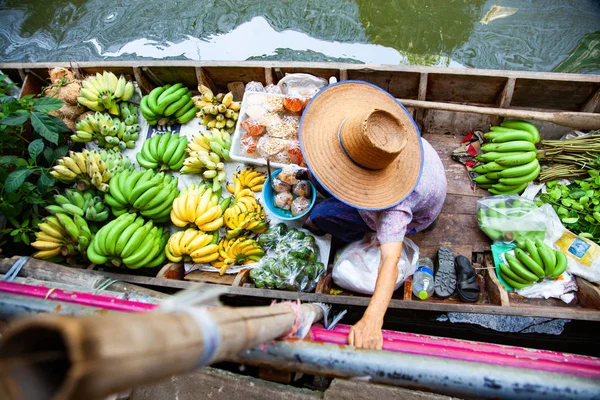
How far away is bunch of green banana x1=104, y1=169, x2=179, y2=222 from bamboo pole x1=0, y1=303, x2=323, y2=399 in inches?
100

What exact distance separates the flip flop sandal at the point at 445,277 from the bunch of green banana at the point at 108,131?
302 centimetres

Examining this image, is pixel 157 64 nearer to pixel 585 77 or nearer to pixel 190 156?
pixel 190 156

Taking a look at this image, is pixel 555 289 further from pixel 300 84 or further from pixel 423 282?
pixel 300 84

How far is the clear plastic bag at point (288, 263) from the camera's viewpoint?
302 centimetres

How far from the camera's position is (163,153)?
11.7 feet

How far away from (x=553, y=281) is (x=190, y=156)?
3.13 metres

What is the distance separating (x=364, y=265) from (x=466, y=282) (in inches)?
32.0

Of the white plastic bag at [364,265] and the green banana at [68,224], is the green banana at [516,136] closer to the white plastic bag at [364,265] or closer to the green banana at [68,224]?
the white plastic bag at [364,265]

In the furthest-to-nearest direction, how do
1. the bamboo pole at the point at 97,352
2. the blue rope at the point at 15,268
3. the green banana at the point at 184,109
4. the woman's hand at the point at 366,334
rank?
the green banana at the point at 184,109, the blue rope at the point at 15,268, the woman's hand at the point at 366,334, the bamboo pole at the point at 97,352

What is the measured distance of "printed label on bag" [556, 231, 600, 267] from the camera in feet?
9.69

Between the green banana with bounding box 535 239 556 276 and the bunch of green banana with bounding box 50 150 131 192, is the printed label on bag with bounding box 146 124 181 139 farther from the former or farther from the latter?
the green banana with bounding box 535 239 556 276

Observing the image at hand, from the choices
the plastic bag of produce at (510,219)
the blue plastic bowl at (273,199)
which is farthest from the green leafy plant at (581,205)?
the blue plastic bowl at (273,199)

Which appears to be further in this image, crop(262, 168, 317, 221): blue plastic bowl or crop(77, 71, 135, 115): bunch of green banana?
crop(77, 71, 135, 115): bunch of green banana

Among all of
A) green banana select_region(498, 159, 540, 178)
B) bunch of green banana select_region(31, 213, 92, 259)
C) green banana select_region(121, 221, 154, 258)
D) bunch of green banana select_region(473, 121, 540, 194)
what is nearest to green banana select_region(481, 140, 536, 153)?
bunch of green banana select_region(473, 121, 540, 194)
